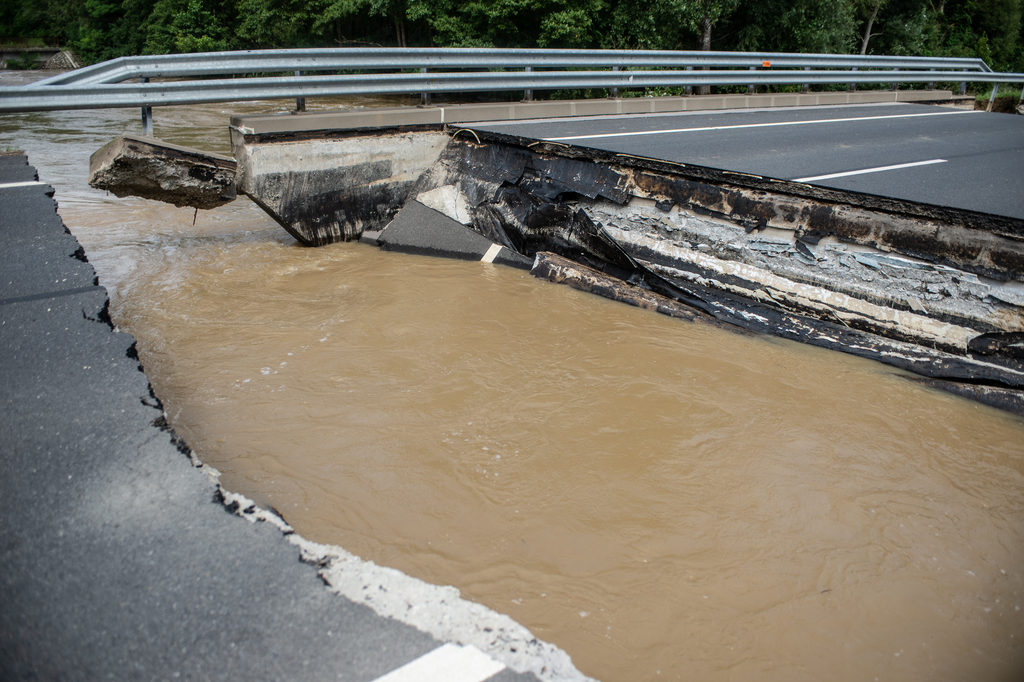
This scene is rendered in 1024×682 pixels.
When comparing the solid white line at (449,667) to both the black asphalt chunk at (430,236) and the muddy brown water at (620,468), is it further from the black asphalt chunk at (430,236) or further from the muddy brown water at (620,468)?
the black asphalt chunk at (430,236)

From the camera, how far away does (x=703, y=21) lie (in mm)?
18656

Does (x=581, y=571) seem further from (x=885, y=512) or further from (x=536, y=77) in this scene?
(x=536, y=77)

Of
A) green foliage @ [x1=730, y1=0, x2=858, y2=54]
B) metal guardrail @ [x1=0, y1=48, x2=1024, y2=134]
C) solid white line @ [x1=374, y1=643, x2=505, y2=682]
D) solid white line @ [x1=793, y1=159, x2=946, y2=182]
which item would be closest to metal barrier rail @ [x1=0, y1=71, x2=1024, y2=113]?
metal guardrail @ [x1=0, y1=48, x2=1024, y2=134]

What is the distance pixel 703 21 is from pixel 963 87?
735cm

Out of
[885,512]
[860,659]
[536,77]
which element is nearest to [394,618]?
[860,659]

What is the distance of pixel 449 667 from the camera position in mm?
1606

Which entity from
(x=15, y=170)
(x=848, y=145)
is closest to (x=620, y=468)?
(x=15, y=170)

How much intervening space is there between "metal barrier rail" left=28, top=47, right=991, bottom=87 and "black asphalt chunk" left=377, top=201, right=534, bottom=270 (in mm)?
1917

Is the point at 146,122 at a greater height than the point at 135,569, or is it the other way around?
the point at 146,122

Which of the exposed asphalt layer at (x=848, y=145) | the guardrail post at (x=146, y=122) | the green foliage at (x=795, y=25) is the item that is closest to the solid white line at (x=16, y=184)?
the guardrail post at (x=146, y=122)

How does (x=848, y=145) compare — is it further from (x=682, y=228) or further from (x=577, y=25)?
(x=577, y=25)

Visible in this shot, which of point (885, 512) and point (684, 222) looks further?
point (684, 222)

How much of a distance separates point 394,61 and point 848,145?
563 cm

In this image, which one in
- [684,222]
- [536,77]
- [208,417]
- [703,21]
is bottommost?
[208,417]
